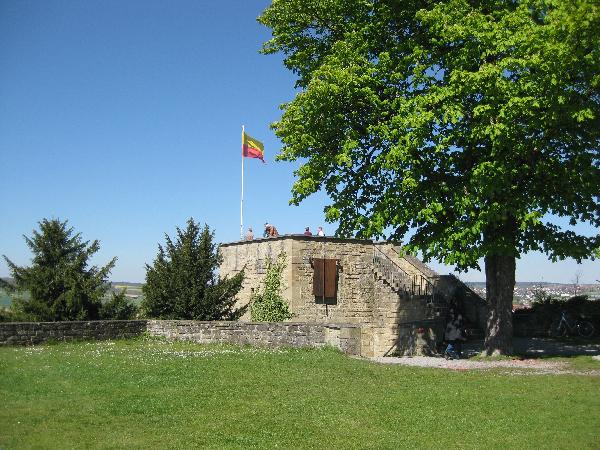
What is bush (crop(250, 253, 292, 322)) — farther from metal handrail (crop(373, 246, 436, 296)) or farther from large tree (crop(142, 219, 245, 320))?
metal handrail (crop(373, 246, 436, 296))

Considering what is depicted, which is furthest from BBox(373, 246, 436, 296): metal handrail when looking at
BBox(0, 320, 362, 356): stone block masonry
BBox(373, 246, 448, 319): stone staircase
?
BBox(0, 320, 362, 356): stone block masonry

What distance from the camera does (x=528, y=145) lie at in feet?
51.4

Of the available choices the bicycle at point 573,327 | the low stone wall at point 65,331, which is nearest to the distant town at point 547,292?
the bicycle at point 573,327

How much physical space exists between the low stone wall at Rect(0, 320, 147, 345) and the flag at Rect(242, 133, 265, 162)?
12.1m

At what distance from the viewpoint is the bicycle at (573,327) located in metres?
23.6

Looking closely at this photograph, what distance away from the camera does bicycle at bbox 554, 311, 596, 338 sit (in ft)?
77.6

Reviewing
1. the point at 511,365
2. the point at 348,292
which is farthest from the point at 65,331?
the point at 511,365

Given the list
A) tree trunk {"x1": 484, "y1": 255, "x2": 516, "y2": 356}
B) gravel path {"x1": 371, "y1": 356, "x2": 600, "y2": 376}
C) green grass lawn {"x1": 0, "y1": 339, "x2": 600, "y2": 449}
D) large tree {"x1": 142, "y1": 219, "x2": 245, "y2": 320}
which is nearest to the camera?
green grass lawn {"x1": 0, "y1": 339, "x2": 600, "y2": 449}

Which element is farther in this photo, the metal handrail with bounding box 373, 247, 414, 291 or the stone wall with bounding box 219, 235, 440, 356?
the metal handrail with bounding box 373, 247, 414, 291

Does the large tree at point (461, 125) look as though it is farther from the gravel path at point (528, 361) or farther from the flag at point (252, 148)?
the flag at point (252, 148)

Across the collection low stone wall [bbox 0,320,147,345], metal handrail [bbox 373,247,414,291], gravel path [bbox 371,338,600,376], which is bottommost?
gravel path [bbox 371,338,600,376]

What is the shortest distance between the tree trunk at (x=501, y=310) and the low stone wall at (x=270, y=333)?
4176 millimetres

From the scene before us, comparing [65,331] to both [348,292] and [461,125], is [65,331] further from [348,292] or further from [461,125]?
[461,125]

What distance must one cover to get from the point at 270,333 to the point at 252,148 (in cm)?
1391
